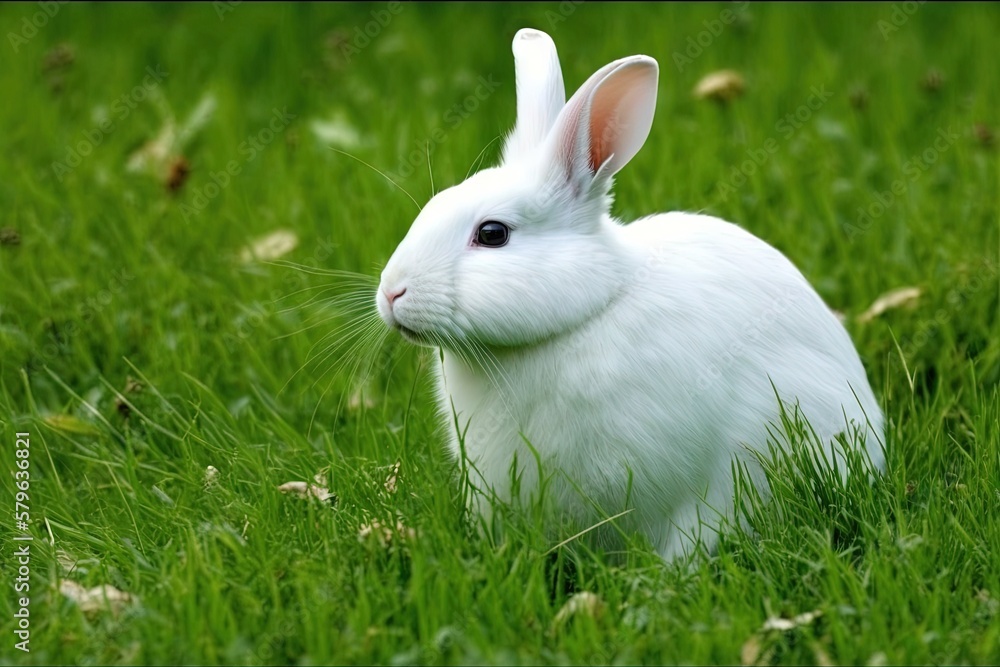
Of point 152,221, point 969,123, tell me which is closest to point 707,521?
point 152,221

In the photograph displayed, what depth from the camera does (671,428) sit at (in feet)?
10.8

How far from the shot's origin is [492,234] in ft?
10.7

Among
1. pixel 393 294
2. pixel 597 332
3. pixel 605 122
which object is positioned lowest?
pixel 597 332

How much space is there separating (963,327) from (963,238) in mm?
649

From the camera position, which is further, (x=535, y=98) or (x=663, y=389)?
(x=535, y=98)

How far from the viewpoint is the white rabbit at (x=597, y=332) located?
3180 mm

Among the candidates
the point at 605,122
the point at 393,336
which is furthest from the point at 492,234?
the point at 393,336

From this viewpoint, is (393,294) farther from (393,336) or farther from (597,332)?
(393,336)

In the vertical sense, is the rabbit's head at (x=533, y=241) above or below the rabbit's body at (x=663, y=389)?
above

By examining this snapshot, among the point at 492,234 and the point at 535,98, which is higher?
the point at 535,98

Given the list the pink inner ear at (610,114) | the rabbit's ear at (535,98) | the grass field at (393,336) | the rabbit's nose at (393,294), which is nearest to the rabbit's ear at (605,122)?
the pink inner ear at (610,114)

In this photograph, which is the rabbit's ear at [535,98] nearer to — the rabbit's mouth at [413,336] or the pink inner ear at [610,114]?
the pink inner ear at [610,114]

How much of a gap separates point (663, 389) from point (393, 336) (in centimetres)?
153

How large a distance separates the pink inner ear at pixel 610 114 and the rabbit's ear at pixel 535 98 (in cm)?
15
